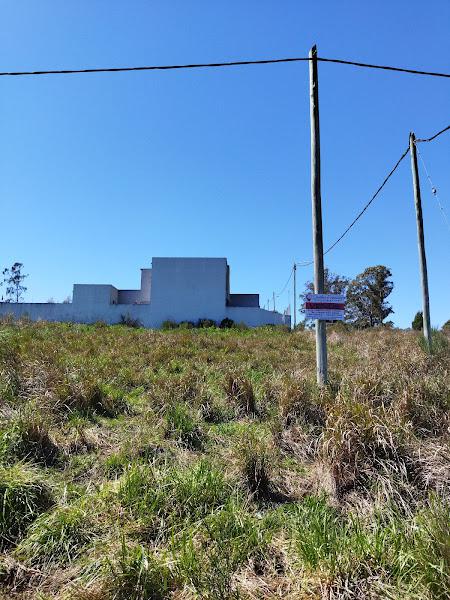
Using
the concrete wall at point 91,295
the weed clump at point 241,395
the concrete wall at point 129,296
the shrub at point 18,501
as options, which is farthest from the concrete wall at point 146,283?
the shrub at point 18,501

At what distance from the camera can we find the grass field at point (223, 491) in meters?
2.92

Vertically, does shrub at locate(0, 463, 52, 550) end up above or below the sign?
below

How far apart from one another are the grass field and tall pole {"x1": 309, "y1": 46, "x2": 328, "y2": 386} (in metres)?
0.92

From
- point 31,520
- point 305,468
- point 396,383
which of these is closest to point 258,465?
point 305,468

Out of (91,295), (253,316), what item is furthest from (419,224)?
(91,295)

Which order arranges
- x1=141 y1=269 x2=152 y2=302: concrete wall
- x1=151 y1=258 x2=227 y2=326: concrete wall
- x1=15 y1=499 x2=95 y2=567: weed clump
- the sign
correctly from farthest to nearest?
x1=141 y1=269 x2=152 y2=302: concrete wall → x1=151 y1=258 x2=227 y2=326: concrete wall → the sign → x1=15 y1=499 x2=95 y2=567: weed clump

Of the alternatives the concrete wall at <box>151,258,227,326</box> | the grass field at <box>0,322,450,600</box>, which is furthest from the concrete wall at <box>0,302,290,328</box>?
the grass field at <box>0,322,450,600</box>

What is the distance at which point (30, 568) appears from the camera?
10.5 ft

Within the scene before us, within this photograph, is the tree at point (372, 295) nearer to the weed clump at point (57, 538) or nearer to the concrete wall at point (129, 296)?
the concrete wall at point (129, 296)

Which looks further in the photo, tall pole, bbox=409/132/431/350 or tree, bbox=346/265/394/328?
tree, bbox=346/265/394/328

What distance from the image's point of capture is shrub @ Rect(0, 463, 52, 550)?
11.8ft

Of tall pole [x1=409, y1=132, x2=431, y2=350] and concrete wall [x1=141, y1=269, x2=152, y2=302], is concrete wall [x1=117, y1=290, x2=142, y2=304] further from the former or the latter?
tall pole [x1=409, y1=132, x2=431, y2=350]

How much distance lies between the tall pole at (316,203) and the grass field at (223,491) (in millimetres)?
923

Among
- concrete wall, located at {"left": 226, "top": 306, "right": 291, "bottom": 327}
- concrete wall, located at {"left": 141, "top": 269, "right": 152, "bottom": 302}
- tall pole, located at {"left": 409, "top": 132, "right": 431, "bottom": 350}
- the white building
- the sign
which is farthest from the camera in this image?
concrete wall, located at {"left": 141, "top": 269, "right": 152, "bottom": 302}
